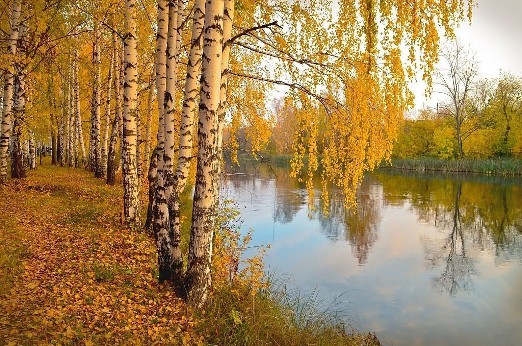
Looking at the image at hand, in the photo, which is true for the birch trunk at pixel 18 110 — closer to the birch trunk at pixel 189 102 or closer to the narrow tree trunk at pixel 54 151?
the birch trunk at pixel 189 102

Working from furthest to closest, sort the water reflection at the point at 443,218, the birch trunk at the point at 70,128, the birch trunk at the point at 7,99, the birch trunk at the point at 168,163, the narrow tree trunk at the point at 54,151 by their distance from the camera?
the narrow tree trunk at the point at 54,151, the birch trunk at the point at 70,128, the water reflection at the point at 443,218, the birch trunk at the point at 7,99, the birch trunk at the point at 168,163

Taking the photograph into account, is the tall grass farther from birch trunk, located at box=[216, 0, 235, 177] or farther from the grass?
the grass

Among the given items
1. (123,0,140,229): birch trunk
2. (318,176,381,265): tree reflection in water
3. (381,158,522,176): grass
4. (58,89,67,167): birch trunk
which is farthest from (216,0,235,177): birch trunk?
(381,158,522,176): grass

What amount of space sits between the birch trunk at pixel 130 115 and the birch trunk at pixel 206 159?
12.8 ft

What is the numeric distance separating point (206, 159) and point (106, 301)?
2.45 meters

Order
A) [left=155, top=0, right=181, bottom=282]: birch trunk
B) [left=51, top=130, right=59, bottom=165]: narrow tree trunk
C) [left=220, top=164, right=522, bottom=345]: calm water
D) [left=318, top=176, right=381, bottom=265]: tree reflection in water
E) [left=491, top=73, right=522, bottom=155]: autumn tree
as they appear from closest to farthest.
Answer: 1. [left=155, top=0, right=181, bottom=282]: birch trunk
2. [left=220, top=164, right=522, bottom=345]: calm water
3. [left=318, top=176, right=381, bottom=265]: tree reflection in water
4. [left=51, top=130, right=59, bottom=165]: narrow tree trunk
5. [left=491, top=73, right=522, bottom=155]: autumn tree

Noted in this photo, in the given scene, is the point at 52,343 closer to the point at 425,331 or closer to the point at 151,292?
the point at 151,292

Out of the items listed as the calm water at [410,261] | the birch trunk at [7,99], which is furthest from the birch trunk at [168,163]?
the birch trunk at [7,99]

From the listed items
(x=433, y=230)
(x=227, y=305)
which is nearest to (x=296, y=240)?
(x=433, y=230)

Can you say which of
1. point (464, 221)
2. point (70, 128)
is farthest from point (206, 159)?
point (70, 128)

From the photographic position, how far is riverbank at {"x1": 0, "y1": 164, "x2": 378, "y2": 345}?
15.2 ft

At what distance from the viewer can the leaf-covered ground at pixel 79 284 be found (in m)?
4.52

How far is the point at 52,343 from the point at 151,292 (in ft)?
6.46

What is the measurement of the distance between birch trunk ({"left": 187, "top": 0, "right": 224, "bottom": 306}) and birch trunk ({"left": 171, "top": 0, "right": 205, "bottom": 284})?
0.63 metres
